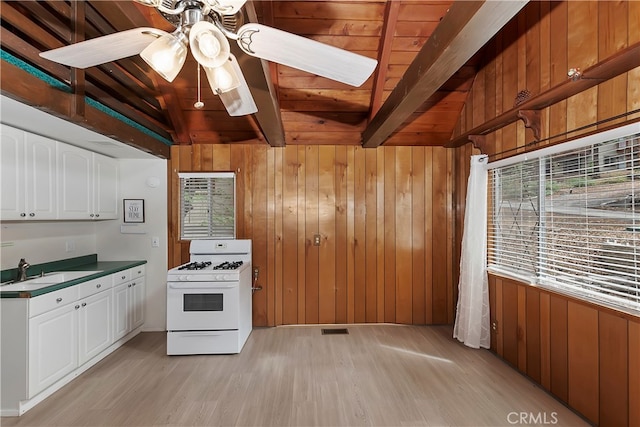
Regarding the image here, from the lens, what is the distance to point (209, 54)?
1318 millimetres

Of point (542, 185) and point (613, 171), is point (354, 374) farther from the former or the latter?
point (613, 171)

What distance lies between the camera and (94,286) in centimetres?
283

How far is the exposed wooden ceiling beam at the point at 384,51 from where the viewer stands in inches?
97.2

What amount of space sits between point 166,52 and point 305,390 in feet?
8.12

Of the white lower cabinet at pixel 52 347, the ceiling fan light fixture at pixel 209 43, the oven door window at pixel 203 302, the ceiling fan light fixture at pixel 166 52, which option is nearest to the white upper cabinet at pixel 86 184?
the white lower cabinet at pixel 52 347

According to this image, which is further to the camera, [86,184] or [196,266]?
[196,266]

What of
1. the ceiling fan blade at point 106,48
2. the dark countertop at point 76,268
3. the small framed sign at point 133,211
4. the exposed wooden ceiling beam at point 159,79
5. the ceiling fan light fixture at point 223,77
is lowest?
the dark countertop at point 76,268

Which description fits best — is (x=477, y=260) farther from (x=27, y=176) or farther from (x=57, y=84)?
(x=27, y=176)

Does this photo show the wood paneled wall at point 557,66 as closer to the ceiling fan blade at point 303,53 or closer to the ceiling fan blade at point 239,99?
the ceiling fan blade at point 303,53

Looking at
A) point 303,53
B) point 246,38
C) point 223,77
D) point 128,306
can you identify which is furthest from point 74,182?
point 303,53

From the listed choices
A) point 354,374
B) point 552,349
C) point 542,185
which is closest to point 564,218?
point 542,185

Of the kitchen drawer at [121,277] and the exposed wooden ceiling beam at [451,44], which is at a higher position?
the exposed wooden ceiling beam at [451,44]

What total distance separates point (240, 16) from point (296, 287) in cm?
305

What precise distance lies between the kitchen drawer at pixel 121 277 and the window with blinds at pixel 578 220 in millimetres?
3932
